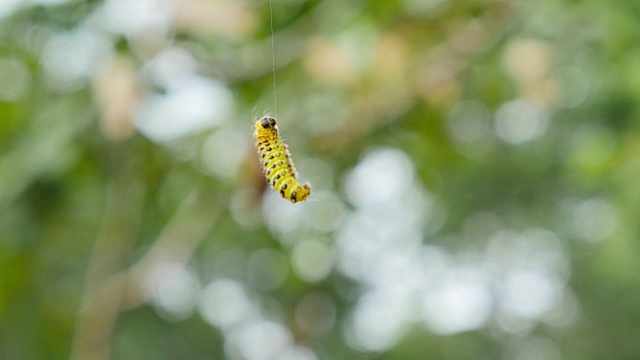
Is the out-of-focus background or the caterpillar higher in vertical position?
the out-of-focus background

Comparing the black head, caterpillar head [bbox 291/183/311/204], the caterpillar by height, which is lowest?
caterpillar head [bbox 291/183/311/204]

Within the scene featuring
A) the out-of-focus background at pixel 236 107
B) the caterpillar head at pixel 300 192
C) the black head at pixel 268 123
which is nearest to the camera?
the caterpillar head at pixel 300 192

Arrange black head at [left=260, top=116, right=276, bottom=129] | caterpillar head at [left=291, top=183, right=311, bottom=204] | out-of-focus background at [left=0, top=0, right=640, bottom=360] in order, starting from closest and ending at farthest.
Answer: caterpillar head at [left=291, top=183, right=311, bottom=204], black head at [left=260, top=116, right=276, bottom=129], out-of-focus background at [left=0, top=0, right=640, bottom=360]

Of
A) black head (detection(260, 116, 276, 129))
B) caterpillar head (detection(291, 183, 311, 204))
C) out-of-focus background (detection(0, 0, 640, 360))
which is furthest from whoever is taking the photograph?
out-of-focus background (detection(0, 0, 640, 360))

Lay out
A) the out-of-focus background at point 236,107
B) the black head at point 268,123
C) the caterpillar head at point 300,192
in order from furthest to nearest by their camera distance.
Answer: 1. the out-of-focus background at point 236,107
2. the black head at point 268,123
3. the caterpillar head at point 300,192

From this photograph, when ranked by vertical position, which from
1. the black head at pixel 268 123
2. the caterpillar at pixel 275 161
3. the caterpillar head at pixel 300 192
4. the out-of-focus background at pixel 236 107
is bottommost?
the caterpillar head at pixel 300 192

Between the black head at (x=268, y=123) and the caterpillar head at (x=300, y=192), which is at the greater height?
the black head at (x=268, y=123)

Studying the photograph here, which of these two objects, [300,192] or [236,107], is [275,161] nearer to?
[300,192]

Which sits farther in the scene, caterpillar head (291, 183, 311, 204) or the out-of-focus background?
the out-of-focus background
